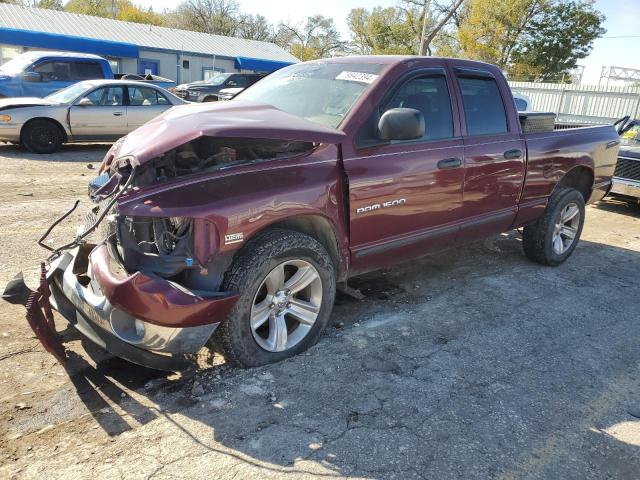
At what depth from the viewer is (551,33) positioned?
131 feet

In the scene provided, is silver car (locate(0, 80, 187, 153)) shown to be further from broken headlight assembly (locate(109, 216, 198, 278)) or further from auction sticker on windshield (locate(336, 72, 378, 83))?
broken headlight assembly (locate(109, 216, 198, 278))

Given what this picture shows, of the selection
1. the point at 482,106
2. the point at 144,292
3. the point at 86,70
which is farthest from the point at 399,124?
the point at 86,70

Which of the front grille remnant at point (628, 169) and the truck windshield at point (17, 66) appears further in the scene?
the truck windshield at point (17, 66)

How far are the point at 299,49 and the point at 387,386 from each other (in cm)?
6492

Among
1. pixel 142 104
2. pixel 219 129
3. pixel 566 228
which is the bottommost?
pixel 566 228

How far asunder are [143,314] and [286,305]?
3.05 feet

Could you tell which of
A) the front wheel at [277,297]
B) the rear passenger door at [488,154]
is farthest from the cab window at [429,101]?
the front wheel at [277,297]

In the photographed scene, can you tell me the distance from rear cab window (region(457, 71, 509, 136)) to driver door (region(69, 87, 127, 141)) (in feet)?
28.6

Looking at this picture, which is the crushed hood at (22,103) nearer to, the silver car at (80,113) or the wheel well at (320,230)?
the silver car at (80,113)

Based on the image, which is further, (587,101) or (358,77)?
(587,101)

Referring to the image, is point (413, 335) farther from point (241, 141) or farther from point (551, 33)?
point (551, 33)

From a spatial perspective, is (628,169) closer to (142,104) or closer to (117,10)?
(142,104)

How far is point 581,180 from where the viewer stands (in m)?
5.82

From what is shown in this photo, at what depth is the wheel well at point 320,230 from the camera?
10.8ft
